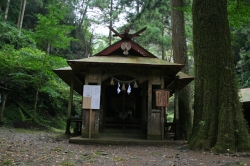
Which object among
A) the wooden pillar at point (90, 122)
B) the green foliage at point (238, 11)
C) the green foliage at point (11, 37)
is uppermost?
the green foliage at point (11, 37)

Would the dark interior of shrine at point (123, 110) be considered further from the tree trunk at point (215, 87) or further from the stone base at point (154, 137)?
the tree trunk at point (215, 87)

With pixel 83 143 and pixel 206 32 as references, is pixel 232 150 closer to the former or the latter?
pixel 206 32

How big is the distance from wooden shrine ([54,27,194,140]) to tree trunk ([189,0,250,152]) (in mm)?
1294

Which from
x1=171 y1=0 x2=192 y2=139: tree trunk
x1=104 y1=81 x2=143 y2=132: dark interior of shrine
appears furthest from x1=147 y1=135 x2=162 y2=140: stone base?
x1=104 y1=81 x2=143 y2=132: dark interior of shrine

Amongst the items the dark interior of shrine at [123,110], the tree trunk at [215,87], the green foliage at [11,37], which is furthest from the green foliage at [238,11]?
the green foliage at [11,37]

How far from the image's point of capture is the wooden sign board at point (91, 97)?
8383 mm

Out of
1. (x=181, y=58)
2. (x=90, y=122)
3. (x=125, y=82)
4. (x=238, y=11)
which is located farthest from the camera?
(x=181, y=58)

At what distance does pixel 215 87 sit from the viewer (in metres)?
6.91

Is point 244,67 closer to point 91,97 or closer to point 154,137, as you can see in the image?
point 154,137

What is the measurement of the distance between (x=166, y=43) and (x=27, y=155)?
17.9 meters

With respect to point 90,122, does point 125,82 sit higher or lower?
higher

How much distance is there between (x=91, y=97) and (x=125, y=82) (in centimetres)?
145

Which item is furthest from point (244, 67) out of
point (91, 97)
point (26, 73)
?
point (26, 73)

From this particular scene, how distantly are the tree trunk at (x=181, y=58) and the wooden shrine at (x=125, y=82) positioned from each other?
860 mm
